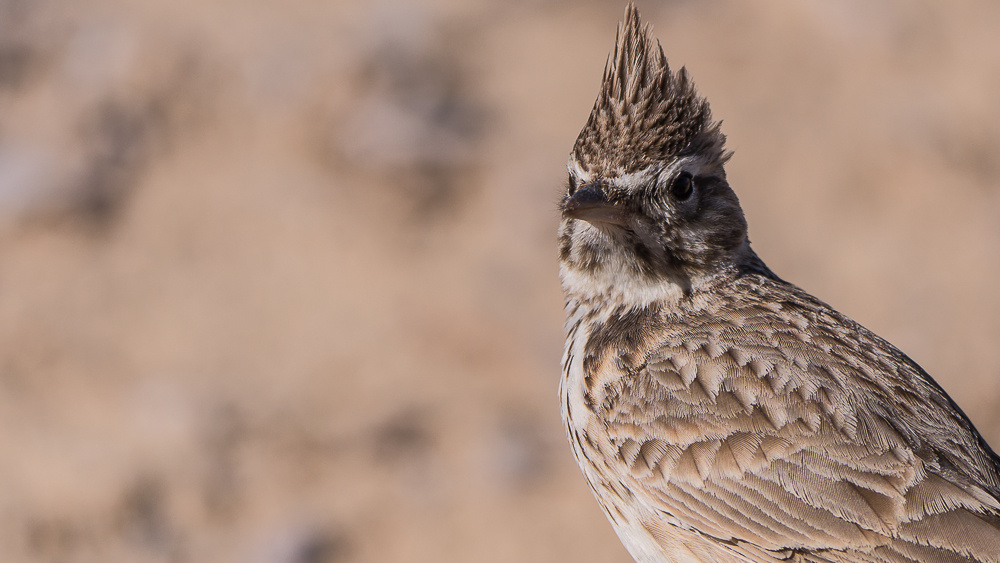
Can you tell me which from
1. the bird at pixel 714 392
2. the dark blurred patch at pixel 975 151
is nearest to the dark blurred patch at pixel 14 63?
the bird at pixel 714 392

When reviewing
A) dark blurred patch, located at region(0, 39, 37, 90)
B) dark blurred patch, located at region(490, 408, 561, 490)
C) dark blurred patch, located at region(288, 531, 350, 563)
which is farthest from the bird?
dark blurred patch, located at region(0, 39, 37, 90)

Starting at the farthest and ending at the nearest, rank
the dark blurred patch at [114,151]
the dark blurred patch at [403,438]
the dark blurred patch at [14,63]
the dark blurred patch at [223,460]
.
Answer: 1. the dark blurred patch at [14,63]
2. the dark blurred patch at [114,151]
3. the dark blurred patch at [403,438]
4. the dark blurred patch at [223,460]

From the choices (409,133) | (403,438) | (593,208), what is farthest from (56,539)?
(593,208)

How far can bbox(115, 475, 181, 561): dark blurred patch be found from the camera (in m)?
7.98

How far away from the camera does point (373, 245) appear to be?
9.06 meters

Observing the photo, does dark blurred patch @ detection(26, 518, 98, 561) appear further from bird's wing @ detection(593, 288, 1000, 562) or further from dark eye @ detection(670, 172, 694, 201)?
dark eye @ detection(670, 172, 694, 201)

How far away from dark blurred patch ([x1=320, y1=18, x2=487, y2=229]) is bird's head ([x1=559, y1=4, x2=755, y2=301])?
16.9 ft

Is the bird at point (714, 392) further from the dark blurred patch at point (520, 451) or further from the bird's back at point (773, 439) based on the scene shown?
the dark blurred patch at point (520, 451)

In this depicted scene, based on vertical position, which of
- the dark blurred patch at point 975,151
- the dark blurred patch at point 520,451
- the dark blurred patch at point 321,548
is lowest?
the dark blurred patch at point 321,548

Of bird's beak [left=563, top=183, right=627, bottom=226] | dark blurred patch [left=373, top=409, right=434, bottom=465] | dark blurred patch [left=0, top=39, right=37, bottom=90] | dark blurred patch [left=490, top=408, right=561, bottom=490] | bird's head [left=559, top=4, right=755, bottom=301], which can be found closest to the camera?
bird's beak [left=563, top=183, right=627, bottom=226]

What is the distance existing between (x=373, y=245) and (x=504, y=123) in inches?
71.9

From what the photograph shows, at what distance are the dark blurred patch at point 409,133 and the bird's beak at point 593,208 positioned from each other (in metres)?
5.52

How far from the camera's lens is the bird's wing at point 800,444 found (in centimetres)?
343

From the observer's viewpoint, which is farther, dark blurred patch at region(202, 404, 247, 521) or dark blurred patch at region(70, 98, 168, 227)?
dark blurred patch at region(70, 98, 168, 227)
